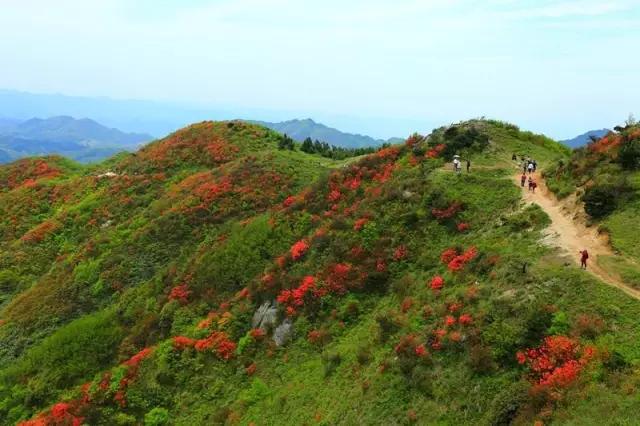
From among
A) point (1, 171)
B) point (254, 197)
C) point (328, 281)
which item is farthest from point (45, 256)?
point (1, 171)

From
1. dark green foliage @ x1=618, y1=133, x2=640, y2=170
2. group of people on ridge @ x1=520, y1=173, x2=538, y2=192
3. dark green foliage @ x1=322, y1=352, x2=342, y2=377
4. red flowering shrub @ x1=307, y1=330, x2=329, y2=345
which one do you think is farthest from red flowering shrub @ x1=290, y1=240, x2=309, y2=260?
dark green foliage @ x1=618, y1=133, x2=640, y2=170

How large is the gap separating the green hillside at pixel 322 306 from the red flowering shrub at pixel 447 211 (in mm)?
124

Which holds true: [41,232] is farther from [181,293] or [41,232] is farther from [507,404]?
[507,404]

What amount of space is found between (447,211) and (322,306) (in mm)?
10622

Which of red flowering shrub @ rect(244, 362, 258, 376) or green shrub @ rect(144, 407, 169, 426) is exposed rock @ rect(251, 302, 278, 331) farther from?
green shrub @ rect(144, 407, 169, 426)

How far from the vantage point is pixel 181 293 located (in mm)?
38156

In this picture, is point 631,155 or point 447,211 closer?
point 631,155

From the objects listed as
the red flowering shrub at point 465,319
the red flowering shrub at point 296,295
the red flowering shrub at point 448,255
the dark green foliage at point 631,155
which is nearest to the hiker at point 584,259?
the red flowering shrub at point 465,319

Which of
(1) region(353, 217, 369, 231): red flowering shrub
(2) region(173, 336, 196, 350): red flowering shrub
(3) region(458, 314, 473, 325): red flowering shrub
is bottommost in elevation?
(2) region(173, 336, 196, 350): red flowering shrub

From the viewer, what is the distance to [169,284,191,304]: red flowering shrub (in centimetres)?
3756

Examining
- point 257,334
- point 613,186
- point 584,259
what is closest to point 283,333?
point 257,334

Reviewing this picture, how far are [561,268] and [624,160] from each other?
13099 mm

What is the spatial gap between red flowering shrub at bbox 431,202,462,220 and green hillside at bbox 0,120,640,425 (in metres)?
0.12

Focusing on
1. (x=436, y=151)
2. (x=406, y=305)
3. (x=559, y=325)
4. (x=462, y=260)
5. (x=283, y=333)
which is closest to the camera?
(x=559, y=325)
